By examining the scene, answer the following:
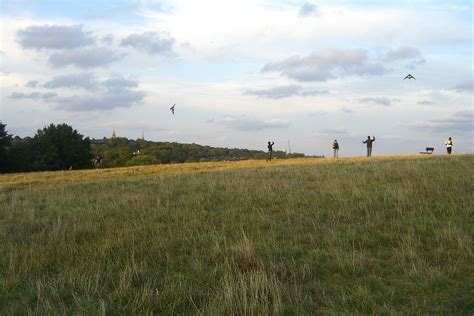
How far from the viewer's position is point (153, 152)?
9656cm

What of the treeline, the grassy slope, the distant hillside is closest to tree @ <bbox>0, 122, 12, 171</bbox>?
the treeline

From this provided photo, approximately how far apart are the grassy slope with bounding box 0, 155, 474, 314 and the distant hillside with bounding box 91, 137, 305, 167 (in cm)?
6276

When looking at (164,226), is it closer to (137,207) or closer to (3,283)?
(137,207)

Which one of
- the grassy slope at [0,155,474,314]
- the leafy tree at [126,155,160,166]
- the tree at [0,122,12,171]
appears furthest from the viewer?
the leafy tree at [126,155,160,166]

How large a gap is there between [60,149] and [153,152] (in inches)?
1246

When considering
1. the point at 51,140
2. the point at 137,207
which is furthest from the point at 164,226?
the point at 51,140

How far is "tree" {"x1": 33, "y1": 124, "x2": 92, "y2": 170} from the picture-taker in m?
62.5

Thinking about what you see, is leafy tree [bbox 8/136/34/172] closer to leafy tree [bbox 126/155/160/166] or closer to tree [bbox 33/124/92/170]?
tree [bbox 33/124/92/170]

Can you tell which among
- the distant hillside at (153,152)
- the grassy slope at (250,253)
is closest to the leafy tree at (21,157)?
the distant hillside at (153,152)

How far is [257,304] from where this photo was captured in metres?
5.46

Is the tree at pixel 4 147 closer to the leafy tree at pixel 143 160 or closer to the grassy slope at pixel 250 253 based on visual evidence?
the leafy tree at pixel 143 160

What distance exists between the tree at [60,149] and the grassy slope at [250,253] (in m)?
51.7

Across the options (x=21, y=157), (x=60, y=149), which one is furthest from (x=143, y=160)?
(x=21, y=157)

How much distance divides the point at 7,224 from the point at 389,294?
9.03m
